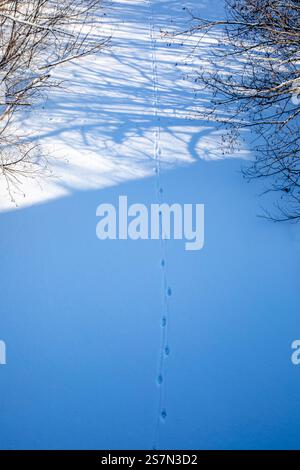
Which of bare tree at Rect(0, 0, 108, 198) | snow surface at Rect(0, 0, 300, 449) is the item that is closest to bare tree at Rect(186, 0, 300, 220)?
snow surface at Rect(0, 0, 300, 449)

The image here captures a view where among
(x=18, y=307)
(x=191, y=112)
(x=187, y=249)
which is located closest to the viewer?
(x=18, y=307)

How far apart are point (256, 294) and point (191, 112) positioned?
14.4 feet

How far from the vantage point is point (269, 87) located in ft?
18.1

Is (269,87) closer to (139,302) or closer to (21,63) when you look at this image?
(139,302)

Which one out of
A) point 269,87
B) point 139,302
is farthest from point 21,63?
point 139,302

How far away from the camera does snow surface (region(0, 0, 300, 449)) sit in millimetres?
3865

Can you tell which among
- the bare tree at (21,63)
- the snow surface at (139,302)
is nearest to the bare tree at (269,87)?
the snow surface at (139,302)

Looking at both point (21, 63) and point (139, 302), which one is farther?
point (21, 63)

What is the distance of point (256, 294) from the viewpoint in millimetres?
5027

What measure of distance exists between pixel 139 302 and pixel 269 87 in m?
3.57

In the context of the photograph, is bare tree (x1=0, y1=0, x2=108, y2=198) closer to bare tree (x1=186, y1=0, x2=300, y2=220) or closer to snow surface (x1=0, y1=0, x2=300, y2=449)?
snow surface (x1=0, y1=0, x2=300, y2=449)

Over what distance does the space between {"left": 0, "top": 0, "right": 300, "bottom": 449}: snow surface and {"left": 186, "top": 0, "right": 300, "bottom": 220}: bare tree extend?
17.2 inches
